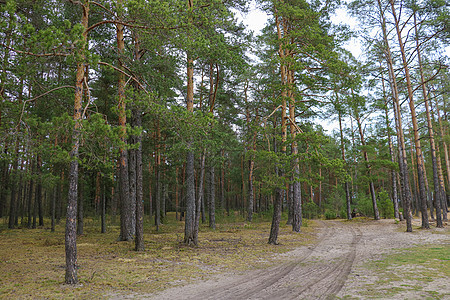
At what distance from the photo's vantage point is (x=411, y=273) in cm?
597

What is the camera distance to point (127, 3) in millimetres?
5793

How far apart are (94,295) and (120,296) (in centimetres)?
49

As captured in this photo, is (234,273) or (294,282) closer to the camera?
(294,282)

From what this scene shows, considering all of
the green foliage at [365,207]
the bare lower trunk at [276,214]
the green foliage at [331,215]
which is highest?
the bare lower trunk at [276,214]

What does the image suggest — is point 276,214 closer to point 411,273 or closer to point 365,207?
point 411,273

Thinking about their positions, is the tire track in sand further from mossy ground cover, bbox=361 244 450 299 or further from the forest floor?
mossy ground cover, bbox=361 244 450 299

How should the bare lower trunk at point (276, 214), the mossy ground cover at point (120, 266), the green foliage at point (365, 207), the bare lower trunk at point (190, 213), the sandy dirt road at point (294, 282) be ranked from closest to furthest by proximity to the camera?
the sandy dirt road at point (294, 282)
the mossy ground cover at point (120, 266)
the bare lower trunk at point (190, 213)
the bare lower trunk at point (276, 214)
the green foliage at point (365, 207)

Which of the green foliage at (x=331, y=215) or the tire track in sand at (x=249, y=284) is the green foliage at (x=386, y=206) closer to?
the green foliage at (x=331, y=215)

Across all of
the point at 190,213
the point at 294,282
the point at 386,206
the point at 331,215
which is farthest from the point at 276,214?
the point at 331,215

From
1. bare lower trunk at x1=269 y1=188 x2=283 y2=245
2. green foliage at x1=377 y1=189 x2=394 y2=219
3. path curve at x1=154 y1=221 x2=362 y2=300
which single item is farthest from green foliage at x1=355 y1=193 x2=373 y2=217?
path curve at x1=154 y1=221 x2=362 y2=300

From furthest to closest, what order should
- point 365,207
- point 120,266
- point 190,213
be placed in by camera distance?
point 365,207, point 190,213, point 120,266

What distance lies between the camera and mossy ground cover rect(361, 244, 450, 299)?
4.72 m

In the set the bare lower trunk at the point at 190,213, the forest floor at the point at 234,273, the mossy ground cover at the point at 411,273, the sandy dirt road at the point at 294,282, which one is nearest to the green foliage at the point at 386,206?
the forest floor at the point at 234,273

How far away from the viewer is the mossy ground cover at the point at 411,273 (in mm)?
4723
